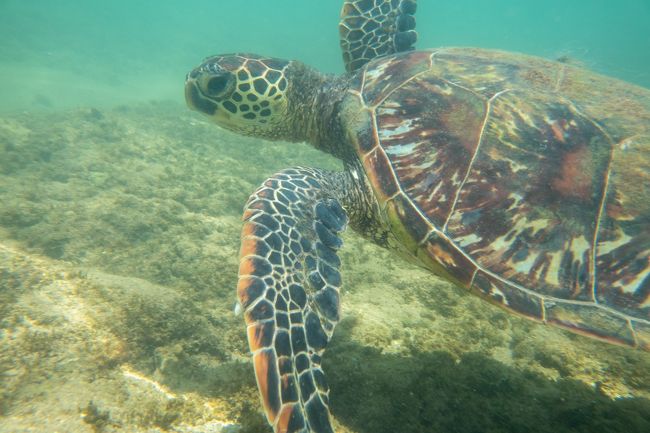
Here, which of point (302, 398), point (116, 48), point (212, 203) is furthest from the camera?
point (116, 48)

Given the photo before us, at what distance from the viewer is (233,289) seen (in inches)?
103

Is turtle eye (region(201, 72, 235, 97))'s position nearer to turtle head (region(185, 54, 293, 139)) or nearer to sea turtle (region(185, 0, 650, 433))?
turtle head (region(185, 54, 293, 139))

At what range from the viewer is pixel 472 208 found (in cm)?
184

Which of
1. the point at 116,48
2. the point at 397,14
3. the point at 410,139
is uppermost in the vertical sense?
the point at 397,14

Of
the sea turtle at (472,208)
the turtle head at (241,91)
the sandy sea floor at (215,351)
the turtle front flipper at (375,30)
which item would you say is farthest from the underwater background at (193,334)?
the turtle front flipper at (375,30)

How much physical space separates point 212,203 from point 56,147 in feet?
12.0

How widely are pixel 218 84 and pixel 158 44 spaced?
44.4m

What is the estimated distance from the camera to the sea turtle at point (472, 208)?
153 centimetres

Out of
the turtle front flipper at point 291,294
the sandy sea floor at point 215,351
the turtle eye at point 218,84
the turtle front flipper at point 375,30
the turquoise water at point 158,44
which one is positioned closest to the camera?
the turtle front flipper at point 291,294

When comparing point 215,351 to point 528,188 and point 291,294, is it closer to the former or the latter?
point 291,294

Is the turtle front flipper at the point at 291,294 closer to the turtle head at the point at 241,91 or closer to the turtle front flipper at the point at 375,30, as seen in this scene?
the turtle head at the point at 241,91

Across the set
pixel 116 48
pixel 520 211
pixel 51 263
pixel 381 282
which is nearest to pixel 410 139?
pixel 520 211

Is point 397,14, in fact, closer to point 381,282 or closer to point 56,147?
point 381,282

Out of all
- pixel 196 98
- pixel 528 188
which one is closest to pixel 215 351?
pixel 528 188
